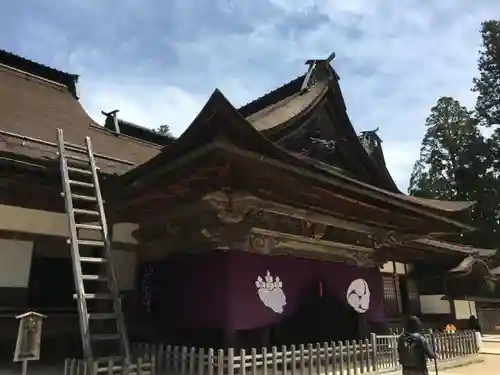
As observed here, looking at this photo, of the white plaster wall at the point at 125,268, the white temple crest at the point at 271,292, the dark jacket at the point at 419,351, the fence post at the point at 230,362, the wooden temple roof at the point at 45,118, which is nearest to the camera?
the dark jacket at the point at 419,351

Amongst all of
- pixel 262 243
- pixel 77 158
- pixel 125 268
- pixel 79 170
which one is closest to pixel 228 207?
pixel 262 243

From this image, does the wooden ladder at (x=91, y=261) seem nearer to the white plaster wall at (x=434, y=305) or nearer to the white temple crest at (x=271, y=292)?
the white temple crest at (x=271, y=292)

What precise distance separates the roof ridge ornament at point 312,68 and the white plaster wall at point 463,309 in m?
10.0

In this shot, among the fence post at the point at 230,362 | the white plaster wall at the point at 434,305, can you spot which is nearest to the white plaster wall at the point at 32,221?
the fence post at the point at 230,362

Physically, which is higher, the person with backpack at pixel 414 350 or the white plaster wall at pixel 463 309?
the white plaster wall at pixel 463 309

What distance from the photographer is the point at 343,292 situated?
332 inches

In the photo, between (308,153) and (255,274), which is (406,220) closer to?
(308,153)

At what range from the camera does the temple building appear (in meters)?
5.69

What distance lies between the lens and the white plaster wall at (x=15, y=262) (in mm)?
6391

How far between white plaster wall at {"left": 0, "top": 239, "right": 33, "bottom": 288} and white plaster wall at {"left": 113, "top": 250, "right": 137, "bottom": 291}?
1424 mm

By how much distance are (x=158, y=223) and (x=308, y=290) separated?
9.42 ft

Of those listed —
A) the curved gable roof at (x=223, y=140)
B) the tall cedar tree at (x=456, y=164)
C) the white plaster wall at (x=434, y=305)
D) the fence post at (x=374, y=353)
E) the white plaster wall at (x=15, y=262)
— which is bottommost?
the fence post at (x=374, y=353)

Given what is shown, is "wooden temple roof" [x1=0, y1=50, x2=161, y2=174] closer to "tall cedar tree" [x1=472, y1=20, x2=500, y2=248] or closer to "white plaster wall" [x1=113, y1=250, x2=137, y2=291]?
"white plaster wall" [x1=113, y1=250, x2=137, y2=291]

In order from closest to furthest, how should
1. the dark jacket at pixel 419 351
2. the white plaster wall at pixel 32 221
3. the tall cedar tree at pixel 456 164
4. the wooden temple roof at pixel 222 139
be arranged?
the wooden temple roof at pixel 222 139
the dark jacket at pixel 419 351
the white plaster wall at pixel 32 221
the tall cedar tree at pixel 456 164
